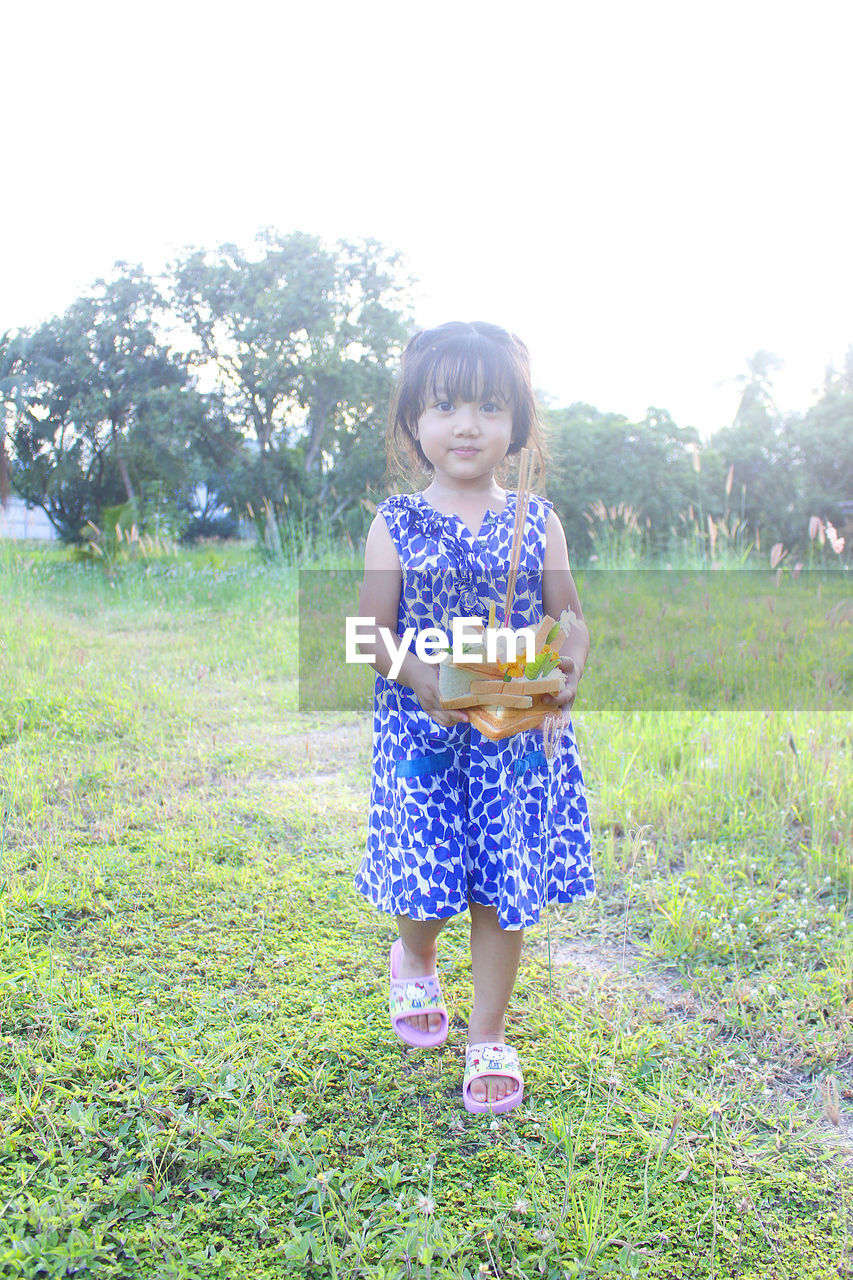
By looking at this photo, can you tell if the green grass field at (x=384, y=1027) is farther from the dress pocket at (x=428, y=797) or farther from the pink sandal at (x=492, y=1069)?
the dress pocket at (x=428, y=797)

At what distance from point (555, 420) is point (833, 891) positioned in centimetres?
1105

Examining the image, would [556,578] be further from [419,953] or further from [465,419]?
[419,953]

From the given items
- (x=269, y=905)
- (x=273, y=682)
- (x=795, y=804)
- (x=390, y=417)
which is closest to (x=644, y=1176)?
(x=269, y=905)

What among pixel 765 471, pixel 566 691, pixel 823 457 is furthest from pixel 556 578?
pixel 823 457

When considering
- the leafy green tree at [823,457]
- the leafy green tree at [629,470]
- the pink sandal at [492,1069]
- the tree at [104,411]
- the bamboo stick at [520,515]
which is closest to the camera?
the bamboo stick at [520,515]

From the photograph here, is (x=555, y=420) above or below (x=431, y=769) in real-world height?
above

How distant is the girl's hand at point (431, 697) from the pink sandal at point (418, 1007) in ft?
2.18

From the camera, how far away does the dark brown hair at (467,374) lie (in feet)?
5.70

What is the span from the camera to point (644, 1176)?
1.56m

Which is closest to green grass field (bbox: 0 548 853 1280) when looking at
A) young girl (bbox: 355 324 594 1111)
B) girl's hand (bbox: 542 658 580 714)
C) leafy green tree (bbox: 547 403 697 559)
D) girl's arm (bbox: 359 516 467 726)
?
young girl (bbox: 355 324 594 1111)

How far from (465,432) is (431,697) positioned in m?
0.53

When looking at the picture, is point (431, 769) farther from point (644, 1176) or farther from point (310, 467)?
point (310, 467)

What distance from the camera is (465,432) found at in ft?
5.73

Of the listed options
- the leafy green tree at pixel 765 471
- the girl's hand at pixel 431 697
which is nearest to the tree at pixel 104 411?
the leafy green tree at pixel 765 471
